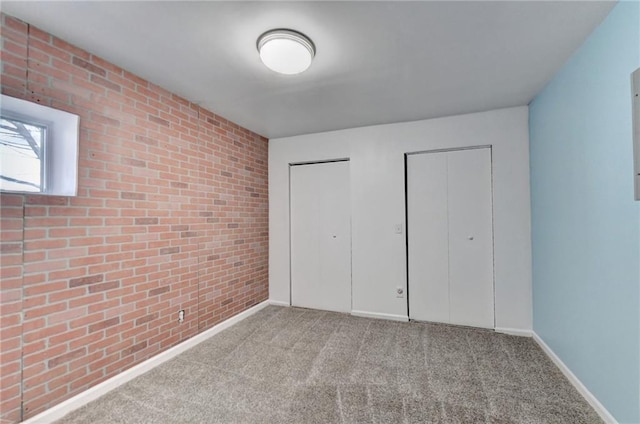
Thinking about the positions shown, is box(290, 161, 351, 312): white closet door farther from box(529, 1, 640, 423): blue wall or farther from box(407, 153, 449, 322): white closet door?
box(529, 1, 640, 423): blue wall

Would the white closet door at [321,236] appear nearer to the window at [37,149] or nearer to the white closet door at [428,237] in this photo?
the white closet door at [428,237]

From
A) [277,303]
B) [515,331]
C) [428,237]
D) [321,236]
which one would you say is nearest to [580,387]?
[515,331]

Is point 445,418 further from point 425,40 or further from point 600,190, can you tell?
point 425,40

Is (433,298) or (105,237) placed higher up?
(105,237)

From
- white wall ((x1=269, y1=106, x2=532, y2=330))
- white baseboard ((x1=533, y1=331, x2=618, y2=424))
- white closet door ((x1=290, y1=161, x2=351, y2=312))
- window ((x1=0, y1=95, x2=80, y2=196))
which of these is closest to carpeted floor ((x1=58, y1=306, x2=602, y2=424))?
white baseboard ((x1=533, y1=331, x2=618, y2=424))

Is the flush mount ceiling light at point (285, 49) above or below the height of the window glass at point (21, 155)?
above

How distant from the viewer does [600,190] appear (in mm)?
1703

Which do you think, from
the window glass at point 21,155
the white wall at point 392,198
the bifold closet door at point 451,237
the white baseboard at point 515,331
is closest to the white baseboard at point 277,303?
the white wall at point 392,198

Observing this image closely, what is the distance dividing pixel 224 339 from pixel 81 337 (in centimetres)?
127

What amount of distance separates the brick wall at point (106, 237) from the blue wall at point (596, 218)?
10.6 ft

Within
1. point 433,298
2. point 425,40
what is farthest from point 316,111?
point 433,298

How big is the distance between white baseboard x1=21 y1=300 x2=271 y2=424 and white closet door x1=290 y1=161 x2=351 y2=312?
1254 mm

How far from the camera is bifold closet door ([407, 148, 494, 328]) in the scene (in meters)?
3.11

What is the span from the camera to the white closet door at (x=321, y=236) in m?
3.75
